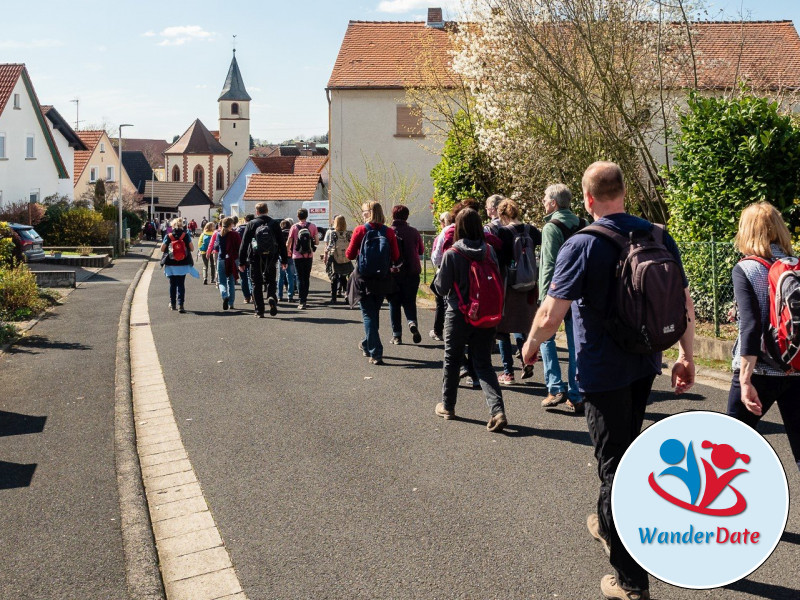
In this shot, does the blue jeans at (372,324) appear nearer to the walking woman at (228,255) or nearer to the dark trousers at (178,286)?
the walking woman at (228,255)

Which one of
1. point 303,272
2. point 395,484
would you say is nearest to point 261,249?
point 303,272

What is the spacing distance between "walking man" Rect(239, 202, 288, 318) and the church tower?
4931 inches

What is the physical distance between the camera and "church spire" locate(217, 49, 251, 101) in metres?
140

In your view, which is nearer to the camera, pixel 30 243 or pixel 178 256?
pixel 178 256

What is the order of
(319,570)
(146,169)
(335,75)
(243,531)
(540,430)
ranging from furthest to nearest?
(146,169) → (335,75) → (540,430) → (243,531) → (319,570)

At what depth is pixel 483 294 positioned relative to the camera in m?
7.64

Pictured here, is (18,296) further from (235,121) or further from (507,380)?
(235,121)

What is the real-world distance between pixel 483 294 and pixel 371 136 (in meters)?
35.8

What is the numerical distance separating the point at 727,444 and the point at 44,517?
394cm

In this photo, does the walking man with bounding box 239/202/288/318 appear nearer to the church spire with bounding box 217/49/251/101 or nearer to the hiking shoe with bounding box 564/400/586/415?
the hiking shoe with bounding box 564/400/586/415

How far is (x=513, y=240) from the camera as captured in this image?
884 centimetres


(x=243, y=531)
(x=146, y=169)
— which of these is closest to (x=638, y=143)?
(x=243, y=531)

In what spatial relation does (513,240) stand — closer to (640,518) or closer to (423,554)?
(423,554)

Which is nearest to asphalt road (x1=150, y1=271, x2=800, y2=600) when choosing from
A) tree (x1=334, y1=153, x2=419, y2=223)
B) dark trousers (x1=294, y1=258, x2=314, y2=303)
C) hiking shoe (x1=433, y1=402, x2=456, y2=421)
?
hiking shoe (x1=433, y1=402, x2=456, y2=421)
